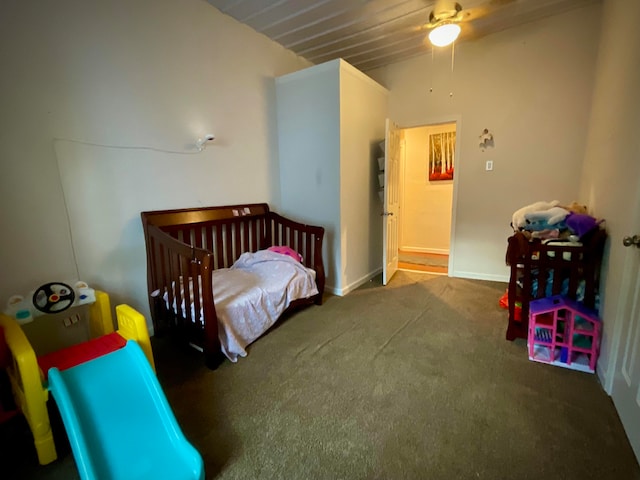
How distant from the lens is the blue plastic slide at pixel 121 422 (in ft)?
3.72

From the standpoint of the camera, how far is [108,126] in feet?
6.80

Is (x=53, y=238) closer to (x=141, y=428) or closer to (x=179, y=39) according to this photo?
(x=141, y=428)

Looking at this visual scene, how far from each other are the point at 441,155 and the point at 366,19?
103 inches

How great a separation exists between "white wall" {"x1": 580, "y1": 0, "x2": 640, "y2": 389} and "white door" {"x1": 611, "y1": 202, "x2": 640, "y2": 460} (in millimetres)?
24

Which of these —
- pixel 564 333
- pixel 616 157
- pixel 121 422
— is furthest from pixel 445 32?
pixel 121 422

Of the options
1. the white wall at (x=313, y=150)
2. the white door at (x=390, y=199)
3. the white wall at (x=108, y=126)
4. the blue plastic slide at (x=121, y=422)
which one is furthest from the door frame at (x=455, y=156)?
the blue plastic slide at (x=121, y=422)

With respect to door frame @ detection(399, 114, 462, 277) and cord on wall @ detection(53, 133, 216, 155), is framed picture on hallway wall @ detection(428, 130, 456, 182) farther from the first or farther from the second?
cord on wall @ detection(53, 133, 216, 155)

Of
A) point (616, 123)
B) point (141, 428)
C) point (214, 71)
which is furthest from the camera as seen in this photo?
point (214, 71)

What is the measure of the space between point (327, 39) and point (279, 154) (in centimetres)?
130

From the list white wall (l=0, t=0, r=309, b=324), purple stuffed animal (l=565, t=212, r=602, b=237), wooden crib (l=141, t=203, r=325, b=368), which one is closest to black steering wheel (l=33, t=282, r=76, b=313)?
white wall (l=0, t=0, r=309, b=324)

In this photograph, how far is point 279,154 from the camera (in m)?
3.37

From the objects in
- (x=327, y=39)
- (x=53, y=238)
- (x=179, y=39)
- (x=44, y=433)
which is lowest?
(x=44, y=433)

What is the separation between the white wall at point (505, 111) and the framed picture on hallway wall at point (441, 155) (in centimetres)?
126

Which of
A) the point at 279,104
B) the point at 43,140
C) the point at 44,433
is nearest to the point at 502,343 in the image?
the point at 44,433
